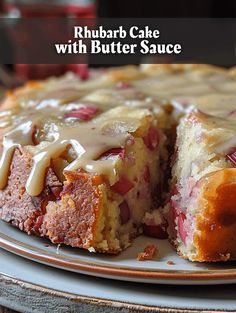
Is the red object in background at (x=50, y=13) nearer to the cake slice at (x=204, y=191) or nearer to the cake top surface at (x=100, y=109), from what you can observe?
the cake top surface at (x=100, y=109)

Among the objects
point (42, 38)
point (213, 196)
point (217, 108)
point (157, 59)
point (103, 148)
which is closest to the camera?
point (213, 196)

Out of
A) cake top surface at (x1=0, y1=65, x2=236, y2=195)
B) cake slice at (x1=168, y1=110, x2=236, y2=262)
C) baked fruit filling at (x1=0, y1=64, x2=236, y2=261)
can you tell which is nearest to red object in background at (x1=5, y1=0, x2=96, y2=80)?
cake top surface at (x1=0, y1=65, x2=236, y2=195)

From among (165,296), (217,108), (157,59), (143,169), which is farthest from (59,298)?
(157,59)

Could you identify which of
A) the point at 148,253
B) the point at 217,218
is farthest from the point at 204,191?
the point at 148,253

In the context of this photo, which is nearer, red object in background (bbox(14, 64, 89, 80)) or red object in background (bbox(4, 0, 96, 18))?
red object in background (bbox(4, 0, 96, 18))

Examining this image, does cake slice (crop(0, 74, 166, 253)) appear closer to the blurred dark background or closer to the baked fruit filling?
the baked fruit filling

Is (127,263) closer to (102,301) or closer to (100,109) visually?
(102,301)

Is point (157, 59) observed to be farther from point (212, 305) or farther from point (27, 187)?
point (212, 305)

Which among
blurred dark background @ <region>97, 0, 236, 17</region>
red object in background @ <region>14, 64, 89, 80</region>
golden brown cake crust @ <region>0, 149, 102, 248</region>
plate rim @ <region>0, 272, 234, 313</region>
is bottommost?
plate rim @ <region>0, 272, 234, 313</region>
